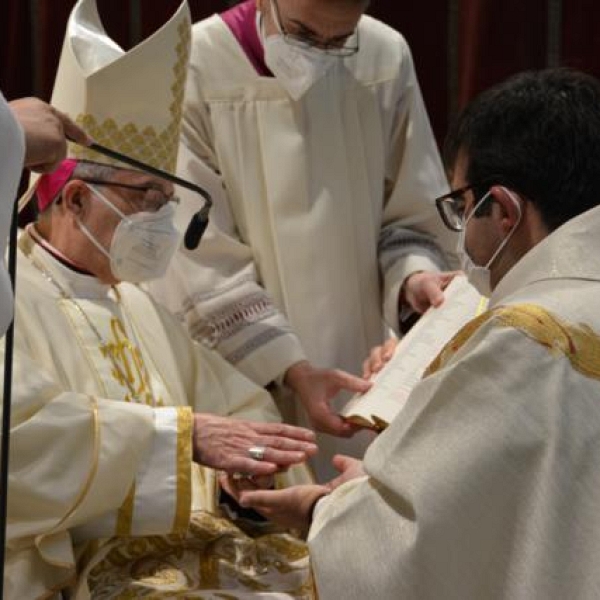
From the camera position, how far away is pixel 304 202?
390cm

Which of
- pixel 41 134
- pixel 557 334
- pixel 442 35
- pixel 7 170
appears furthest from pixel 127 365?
pixel 442 35

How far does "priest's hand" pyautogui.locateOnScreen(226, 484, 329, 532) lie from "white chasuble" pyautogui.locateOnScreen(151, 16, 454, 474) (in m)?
0.91

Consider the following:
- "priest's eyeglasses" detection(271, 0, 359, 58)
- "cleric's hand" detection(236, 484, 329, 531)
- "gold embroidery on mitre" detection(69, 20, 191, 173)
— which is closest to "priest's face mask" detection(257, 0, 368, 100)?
"priest's eyeglasses" detection(271, 0, 359, 58)

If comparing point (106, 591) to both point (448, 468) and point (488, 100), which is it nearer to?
point (448, 468)

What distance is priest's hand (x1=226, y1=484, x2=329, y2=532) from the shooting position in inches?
109

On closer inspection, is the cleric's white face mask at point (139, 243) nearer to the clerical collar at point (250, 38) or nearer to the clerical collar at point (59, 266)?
the clerical collar at point (59, 266)

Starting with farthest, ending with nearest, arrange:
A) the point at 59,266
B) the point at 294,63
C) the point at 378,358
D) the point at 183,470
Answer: the point at 294,63 → the point at 378,358 → the point at 59,266 → the point at 183,470

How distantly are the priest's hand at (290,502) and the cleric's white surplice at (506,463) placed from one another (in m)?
0.46

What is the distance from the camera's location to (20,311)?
3.17 m

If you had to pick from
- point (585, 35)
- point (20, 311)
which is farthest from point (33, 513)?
point (585, 35)

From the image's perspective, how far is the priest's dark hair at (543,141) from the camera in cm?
241

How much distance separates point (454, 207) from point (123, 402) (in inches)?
34.1

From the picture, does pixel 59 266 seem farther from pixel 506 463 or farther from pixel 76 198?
pixel 506 463

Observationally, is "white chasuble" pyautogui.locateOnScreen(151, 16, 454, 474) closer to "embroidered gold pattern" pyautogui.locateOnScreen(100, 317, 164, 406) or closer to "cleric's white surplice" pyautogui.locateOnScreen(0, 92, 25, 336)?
"embroidered gold pattern" pyautogui.locateOnScreen(100, 317, 164, 406)
